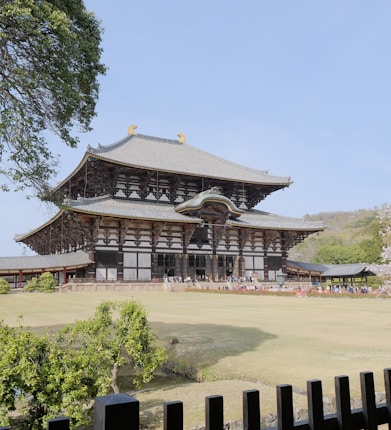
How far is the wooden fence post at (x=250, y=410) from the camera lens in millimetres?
1934

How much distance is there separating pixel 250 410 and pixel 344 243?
88.4m

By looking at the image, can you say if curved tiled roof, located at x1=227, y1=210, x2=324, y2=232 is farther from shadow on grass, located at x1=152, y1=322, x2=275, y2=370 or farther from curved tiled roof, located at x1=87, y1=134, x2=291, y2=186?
shadow on grass, located at x1=152, y1=322, x2=275, y2=370

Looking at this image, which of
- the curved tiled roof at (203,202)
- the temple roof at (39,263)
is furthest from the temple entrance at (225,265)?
the temple roof at (39,263)

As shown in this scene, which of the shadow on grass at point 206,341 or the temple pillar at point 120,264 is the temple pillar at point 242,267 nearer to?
the temple pillar at point 120,264

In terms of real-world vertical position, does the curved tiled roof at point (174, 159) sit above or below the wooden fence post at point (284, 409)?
above

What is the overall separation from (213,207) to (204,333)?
27595mm

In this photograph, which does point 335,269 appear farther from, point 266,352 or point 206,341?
point 266,352

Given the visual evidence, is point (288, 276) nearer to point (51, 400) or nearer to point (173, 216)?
point (173, 216)

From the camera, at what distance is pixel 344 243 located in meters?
84.4

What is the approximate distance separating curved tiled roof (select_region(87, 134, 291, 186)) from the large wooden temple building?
14 cm

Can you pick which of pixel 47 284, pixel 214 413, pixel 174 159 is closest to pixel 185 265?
pixel 174 159

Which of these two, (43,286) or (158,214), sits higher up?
(158,214)

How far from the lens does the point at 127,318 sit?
6031mm

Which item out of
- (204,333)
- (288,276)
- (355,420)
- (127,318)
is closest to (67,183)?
(288,276)
